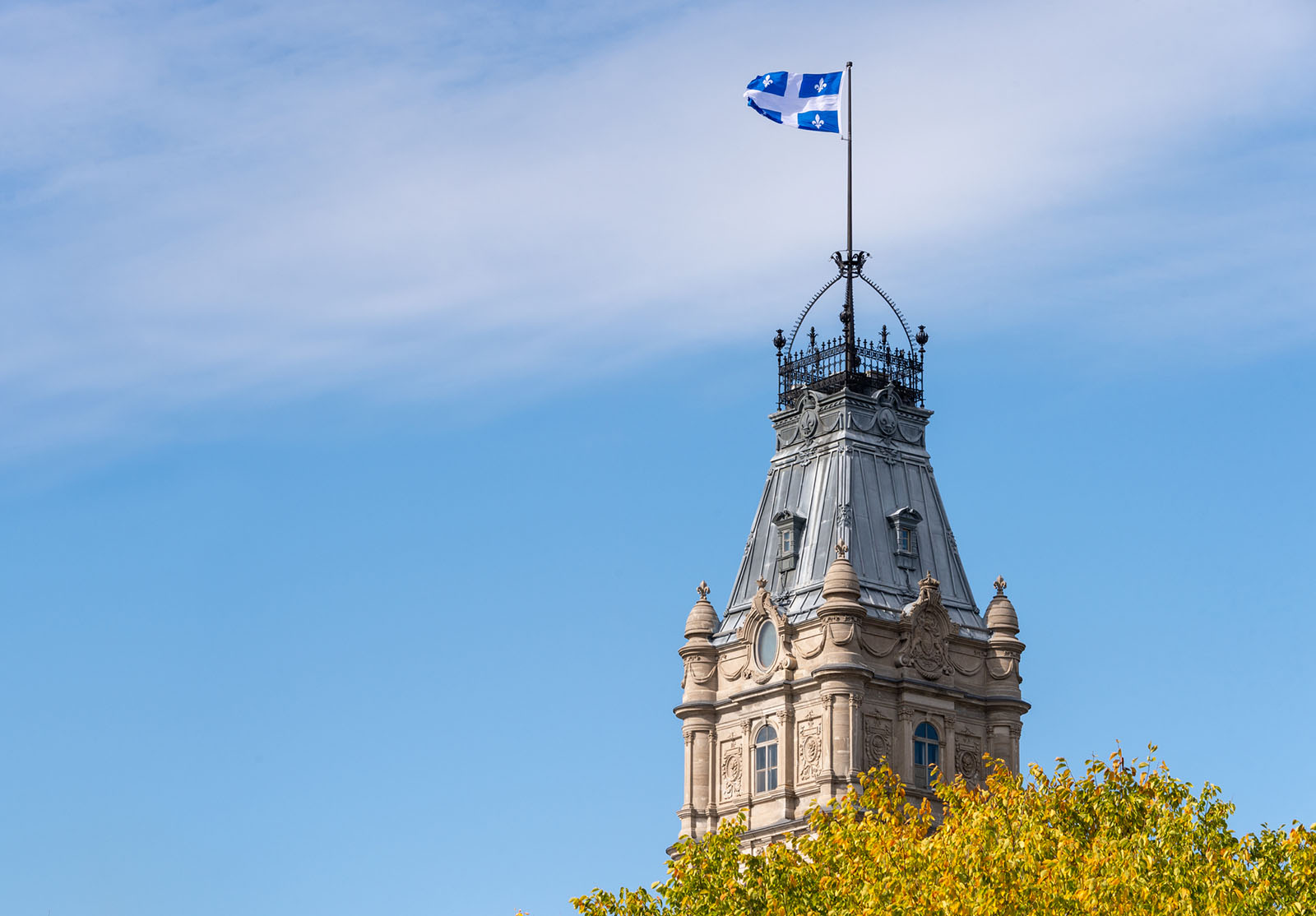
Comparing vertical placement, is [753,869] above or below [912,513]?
below

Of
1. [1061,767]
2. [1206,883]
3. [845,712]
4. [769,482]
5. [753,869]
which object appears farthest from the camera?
[769,482]

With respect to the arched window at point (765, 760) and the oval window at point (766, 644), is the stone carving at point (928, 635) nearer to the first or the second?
the oval window at point (766, 644)

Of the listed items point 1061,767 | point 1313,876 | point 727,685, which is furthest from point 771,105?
point 1313,876

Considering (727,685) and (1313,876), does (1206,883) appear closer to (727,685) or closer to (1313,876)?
(1313,876)

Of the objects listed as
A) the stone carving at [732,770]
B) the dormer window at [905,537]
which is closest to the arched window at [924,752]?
the stone carving at [732,770]

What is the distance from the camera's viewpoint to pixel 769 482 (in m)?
117

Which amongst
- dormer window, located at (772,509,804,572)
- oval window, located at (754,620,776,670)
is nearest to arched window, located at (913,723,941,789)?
oval window, located at (754,620,776,670)

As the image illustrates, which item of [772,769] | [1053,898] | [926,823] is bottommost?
[1053,898]

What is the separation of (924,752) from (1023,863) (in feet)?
155

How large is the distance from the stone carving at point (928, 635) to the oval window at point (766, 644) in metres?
5.29

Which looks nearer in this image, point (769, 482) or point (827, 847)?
point (827, 847)

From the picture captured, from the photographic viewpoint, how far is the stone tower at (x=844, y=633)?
107750 millimetres

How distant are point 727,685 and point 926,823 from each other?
132ft

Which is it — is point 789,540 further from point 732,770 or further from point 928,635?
point 732,770
